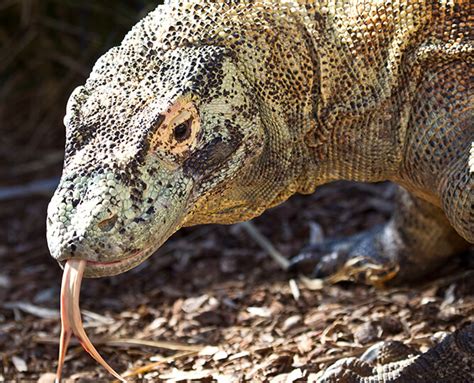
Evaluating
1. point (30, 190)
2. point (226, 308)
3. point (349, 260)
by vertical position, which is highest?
point (30, 190)

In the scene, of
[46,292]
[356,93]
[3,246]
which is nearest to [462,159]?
[356,93]

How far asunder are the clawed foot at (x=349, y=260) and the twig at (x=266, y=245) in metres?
0.07

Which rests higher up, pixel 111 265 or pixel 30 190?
pixel 30 190

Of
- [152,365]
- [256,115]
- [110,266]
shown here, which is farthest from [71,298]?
[152,365]

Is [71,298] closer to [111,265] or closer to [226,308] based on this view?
[111,265]

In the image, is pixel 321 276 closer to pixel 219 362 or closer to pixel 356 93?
pixel 219 362

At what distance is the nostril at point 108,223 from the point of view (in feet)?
8.80

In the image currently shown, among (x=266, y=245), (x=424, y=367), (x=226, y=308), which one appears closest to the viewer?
(x=424, y=367)

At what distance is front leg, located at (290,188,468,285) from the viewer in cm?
442

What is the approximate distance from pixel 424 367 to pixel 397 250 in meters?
1.47

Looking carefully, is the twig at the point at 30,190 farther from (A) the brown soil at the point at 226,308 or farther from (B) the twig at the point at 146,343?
(B) the twig at the point at 146,343

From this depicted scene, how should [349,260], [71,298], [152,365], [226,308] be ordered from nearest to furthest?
[71,298]
[152,365]
[226,308]
[349,260]

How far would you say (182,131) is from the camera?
9.53 feet

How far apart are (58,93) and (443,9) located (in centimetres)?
461
